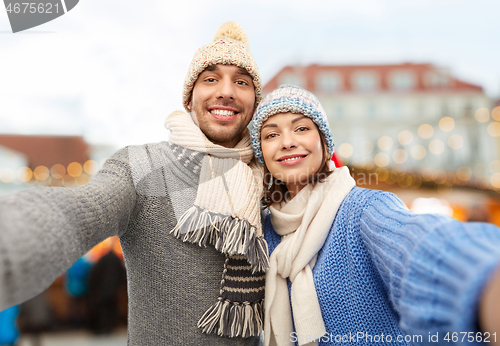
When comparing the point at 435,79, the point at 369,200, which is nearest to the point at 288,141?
the point at 369,200

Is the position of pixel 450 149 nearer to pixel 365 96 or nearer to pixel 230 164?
pixel 365 96

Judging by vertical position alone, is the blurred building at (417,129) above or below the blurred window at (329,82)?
below

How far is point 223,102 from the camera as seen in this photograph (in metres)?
1.29

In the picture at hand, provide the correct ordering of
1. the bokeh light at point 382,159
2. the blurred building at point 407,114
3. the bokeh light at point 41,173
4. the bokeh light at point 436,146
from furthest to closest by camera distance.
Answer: the bokeh light at point 436,146 < the bokeh light at point 382,159 < the blurred building at point 407,114 < the bokeh light at point 41,173

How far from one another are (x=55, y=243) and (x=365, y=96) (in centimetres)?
375

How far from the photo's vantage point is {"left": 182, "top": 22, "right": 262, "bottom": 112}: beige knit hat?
4.27ft

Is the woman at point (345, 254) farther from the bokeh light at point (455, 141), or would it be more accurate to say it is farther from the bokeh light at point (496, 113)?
the bokeh light at point (496, 113)

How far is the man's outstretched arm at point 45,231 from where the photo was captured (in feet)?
1.57

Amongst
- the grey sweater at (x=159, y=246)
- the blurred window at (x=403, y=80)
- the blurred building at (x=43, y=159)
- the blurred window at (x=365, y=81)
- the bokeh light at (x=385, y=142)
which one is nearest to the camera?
the grey sweater at (x=159, y=246)

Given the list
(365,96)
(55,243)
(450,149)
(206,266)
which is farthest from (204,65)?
(450,149)

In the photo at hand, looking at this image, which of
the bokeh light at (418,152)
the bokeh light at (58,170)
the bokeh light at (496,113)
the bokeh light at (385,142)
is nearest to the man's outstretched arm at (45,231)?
the bokeh light at (58,170)

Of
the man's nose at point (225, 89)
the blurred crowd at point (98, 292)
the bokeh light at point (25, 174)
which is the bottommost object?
the blurred crowd at point (98, 292)

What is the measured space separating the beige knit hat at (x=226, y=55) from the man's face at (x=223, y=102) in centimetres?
3

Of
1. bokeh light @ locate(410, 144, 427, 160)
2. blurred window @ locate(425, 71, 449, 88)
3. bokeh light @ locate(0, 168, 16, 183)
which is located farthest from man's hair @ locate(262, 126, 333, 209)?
blurred window @ locate(425, 71, 449, 88)
